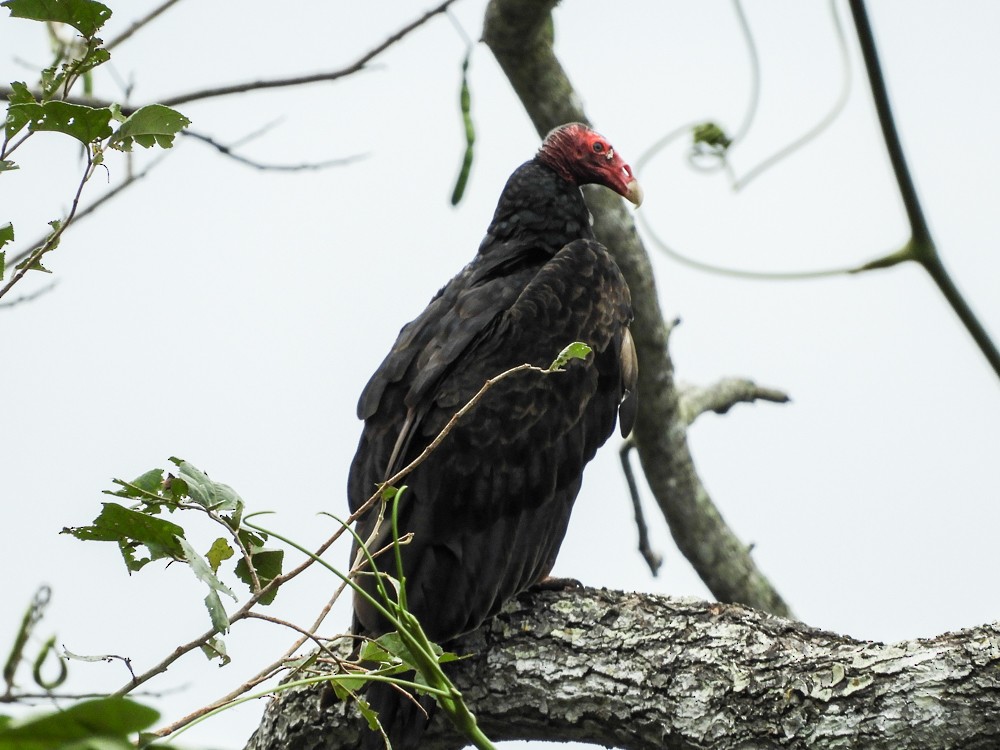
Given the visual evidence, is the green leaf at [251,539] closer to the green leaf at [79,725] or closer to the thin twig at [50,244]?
the thin twig at [50,244]

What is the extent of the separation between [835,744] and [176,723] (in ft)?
5.31

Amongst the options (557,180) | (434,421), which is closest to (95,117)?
(434,421)

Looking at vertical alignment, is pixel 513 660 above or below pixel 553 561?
below

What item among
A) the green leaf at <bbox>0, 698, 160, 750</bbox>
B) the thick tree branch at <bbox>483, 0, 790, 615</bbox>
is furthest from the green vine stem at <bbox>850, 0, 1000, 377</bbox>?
the thick tree branch at <bbox>483, 0, 790, 615</bbox>

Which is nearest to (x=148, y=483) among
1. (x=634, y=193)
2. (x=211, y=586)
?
(x=211, y=586)

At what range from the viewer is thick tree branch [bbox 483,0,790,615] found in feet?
14.4

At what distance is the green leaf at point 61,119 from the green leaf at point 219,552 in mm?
697

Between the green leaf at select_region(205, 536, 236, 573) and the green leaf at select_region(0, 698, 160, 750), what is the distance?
1.37m

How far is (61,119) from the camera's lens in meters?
1.39

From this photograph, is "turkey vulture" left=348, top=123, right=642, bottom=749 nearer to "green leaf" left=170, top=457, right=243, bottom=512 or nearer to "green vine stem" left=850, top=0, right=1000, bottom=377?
"green leaf" left=170, top=457, right=243, bottom=512

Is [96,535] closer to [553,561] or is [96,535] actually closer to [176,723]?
[176,723]

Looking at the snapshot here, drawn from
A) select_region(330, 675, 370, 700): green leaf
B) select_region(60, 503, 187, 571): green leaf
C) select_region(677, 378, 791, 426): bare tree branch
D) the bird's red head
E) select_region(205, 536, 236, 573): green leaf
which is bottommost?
select_region(330, 675, 370, 700): green leaf

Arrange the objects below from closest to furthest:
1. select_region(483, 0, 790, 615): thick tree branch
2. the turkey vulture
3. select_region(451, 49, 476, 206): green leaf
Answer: the turkey vulture < select_region(451, 49, 476, 206): green leaf < select_region(483, 0, 790, 615): thick tree branch

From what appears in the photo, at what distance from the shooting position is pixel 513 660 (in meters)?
2.88
